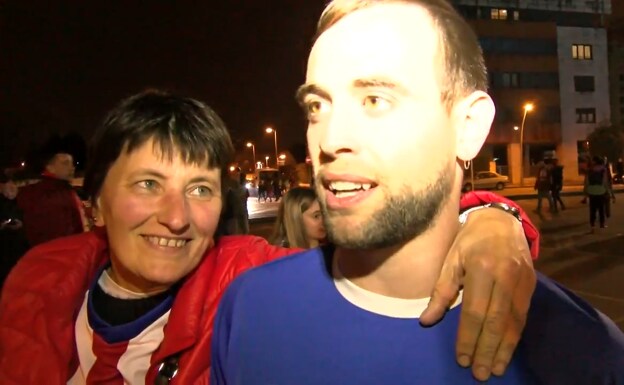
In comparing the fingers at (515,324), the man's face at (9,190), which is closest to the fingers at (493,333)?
the fingers at (515,324)

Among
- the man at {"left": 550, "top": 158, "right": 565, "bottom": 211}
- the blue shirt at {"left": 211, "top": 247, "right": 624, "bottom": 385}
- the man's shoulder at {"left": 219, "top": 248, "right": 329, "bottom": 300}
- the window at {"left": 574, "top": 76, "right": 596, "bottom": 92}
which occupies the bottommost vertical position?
the man at {"left": 550, "top": 158, "right": 565, "bottom": 211}

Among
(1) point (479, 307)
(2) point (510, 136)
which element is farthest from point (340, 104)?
(2) point (510, 136)


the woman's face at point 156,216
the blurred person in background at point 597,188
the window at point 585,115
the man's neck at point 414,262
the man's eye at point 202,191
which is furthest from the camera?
the window at point 585,115

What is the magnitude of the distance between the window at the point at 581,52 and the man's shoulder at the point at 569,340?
1925 inches

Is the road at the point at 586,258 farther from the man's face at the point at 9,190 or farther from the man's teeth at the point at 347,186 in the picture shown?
the man's face at the point at 9,190

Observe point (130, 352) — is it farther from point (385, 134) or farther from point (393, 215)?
point (385, 134)

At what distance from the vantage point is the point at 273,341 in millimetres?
1626

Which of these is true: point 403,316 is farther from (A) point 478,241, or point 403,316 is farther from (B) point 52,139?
(B) point 52,139

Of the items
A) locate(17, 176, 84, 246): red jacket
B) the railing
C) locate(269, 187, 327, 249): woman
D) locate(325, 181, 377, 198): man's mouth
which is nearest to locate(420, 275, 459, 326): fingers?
locate(325, 181, 377, 198): man's mouth

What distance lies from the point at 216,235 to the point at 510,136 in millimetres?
42101

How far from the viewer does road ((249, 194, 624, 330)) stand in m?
6.59

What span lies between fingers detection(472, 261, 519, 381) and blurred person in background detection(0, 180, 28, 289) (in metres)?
4.91

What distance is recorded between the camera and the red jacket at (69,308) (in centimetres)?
188

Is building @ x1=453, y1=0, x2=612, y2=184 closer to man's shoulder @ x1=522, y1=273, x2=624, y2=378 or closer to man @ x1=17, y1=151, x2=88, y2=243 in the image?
man @ x1=17, y1=151, x2=88, y2=243
